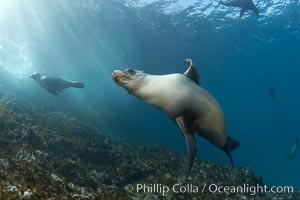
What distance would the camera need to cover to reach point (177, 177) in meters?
8.79

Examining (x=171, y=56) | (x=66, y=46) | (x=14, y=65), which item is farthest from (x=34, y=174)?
(x=14, y=65)

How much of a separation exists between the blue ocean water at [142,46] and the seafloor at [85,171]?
1794cm

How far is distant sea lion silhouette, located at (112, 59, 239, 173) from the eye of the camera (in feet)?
15.9

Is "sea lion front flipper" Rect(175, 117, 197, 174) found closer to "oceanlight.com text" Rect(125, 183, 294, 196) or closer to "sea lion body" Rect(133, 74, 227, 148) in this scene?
"sea lion body" Rect(133, 74, 227, 148)

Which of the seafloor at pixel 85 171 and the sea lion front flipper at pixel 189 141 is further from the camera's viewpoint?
the seafloor at pixel 85 171

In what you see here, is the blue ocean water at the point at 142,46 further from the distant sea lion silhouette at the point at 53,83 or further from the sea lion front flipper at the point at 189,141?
the sea lion front flipper at the point at 189,141

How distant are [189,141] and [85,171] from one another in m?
4.76

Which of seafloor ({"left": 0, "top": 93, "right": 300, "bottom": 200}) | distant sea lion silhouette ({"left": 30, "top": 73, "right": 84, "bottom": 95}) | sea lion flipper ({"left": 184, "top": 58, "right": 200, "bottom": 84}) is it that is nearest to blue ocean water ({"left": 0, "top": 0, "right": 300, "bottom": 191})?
distant sea lion silhouette ({"left": 30, "top": 73, "right": 84, "bottom": 95})

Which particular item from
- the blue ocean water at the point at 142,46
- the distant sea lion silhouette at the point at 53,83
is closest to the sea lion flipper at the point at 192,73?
the distant sea lion silhouette at the point at 53,83

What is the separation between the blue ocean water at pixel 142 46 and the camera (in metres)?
28.9

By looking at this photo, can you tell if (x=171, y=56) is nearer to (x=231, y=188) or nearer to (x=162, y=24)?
(x=162, y=24)

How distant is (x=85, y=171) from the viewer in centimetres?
866

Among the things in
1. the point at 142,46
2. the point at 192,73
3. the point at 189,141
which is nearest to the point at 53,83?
the point at 192,73

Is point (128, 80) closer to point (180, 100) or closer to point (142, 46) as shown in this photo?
point (180, 100)
